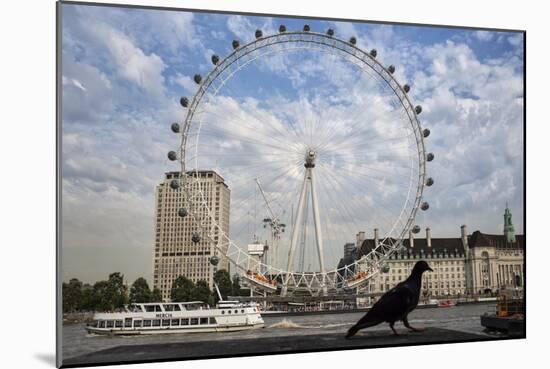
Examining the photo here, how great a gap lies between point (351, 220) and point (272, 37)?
3681mm

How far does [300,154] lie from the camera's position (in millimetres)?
12531

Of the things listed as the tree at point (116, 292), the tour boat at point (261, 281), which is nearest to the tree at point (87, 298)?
the tree at point (116, 292)

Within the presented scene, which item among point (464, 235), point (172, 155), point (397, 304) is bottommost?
point (397, 304)

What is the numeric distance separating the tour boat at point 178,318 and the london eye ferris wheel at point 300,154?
71 cm

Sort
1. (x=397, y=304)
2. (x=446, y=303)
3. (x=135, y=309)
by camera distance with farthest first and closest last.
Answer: (x=446, y=303) → (x=397, y=304) → (x=135, y=309)

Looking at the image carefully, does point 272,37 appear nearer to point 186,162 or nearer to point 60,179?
point 186,162

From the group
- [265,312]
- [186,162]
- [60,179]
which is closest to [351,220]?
[265,312]

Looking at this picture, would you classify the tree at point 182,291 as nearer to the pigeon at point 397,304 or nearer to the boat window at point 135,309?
the boat window at point 135,309

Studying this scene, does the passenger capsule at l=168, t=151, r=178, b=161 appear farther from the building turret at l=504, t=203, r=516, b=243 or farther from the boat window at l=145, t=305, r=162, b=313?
the building turret at l=504, t=203, r=516, b=243

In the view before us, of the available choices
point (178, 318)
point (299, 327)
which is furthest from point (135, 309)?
point (299, 327)

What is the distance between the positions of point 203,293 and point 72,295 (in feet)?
7.35

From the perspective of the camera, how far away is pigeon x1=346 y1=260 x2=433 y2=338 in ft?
40.5

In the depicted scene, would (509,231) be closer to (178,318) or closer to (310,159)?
(310,159)

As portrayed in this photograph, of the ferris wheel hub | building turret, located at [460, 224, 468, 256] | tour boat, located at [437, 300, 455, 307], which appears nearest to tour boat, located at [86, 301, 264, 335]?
the ferris wheel hub
